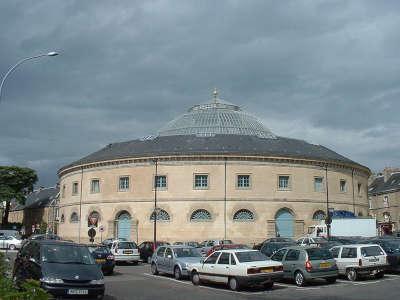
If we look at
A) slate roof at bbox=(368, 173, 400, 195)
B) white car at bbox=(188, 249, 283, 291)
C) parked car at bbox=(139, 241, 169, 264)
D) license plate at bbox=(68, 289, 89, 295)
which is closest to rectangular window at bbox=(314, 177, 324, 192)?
parked car at bbox=(139, 241, 169, 264)

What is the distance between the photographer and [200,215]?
1988 inches

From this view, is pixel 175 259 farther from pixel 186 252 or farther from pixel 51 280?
pixel 51 280

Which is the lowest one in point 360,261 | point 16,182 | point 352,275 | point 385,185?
point 352,275

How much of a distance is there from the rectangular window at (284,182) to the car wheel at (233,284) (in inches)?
1316

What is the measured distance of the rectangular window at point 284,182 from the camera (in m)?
51.7

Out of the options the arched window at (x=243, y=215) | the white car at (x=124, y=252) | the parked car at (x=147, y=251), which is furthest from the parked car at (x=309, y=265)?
the arched window at (x=243, y=215)

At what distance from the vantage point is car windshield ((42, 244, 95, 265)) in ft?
48.3

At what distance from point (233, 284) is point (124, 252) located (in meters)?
13.7

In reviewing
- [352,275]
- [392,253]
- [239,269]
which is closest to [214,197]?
[392,253]

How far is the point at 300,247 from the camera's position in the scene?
67.7 ft

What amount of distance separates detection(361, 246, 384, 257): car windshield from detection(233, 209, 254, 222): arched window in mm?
28845

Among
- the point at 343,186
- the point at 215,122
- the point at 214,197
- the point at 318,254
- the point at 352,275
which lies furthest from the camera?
the point at 215,122

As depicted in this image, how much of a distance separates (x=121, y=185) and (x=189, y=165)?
7.64 meters

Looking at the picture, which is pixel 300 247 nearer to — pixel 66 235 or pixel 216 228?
pixel 216 228
